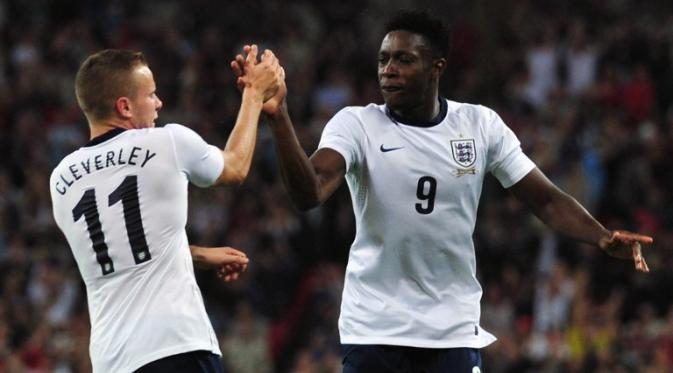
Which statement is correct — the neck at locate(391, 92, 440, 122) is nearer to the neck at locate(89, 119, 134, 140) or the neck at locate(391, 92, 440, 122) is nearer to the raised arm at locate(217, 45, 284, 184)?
the raised arm at locate(217, 45, 284, 184)

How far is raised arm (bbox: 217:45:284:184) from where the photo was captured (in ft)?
19.9

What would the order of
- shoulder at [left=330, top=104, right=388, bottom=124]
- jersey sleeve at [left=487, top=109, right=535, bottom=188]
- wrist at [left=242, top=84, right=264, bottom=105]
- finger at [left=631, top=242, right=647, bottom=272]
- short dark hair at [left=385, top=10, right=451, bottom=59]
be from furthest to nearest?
1. jersey sleeve at [left=487, top=109, right=535, bottom=188]
2. short dark hair at [left=385, top=10, right=451, bottom=59]
3. shoulder at [left=330, top=104, right=388, bottom=124]
4. finger at [left=631, top=242, right=647, bottom=272]
5. wrist at [left=242, top=84, right=264, bottom=105]

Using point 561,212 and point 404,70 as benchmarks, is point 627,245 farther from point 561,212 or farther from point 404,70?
point 404,70

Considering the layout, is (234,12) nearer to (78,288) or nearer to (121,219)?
(78,288)

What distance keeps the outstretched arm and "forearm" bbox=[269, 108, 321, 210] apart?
136 centimetres

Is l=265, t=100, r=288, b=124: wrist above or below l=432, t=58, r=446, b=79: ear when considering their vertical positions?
below

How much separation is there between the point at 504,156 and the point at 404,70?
0.70 metres

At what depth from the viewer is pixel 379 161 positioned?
6770 millimetres

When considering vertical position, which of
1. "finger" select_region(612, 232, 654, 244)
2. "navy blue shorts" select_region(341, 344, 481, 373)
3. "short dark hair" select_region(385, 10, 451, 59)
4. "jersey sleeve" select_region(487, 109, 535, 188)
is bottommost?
"navy blue shorts" select_region(341, 344, 481, 373)

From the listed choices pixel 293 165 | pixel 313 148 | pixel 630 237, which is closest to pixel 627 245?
pixel 630 237

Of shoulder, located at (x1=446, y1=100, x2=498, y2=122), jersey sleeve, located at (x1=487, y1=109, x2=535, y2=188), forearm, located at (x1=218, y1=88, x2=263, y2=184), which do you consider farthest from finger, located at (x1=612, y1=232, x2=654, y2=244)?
forearm, located at (x1=218, y1=88, x2=263, y2=184)

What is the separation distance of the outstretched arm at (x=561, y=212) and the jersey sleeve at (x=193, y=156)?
190cm

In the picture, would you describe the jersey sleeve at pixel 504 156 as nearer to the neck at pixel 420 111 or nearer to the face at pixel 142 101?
the neck at pixel 420 111

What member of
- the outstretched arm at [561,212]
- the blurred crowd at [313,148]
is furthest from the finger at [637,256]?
the blurred crowd at [313,148]
